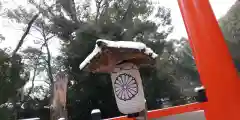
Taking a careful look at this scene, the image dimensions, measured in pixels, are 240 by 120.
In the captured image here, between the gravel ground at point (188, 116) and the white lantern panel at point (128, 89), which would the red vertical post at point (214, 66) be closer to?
the white lantern panel at point (128, 89)

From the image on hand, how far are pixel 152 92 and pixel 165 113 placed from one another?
6872mm

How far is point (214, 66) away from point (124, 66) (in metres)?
1.27

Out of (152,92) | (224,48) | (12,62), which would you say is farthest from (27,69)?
(224,48)

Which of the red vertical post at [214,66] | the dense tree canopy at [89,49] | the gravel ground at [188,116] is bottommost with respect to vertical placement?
the gravel ground at [188,116]

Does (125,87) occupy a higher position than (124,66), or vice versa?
(124,66)

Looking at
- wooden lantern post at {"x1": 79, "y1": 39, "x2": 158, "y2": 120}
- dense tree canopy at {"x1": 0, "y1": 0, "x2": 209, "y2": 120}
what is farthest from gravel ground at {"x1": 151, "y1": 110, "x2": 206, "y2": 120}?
dense tree canopy at {"x1": 0, "y1": 0, "x2": 209, "y2": 120}

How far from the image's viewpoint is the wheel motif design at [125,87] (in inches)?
77.1

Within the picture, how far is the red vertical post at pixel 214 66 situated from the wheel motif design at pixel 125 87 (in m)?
1.16

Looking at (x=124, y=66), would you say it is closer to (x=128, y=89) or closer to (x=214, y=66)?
(x=128, y=89)

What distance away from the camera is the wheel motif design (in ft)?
6.43

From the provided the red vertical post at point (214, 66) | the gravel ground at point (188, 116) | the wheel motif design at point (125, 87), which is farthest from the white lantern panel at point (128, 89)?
the gravel ground at point (188, 116)

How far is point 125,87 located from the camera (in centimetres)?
198

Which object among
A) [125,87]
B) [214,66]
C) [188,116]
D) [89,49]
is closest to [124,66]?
[125,87]

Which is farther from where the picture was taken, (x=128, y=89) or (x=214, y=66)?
(x=128, y=89)
